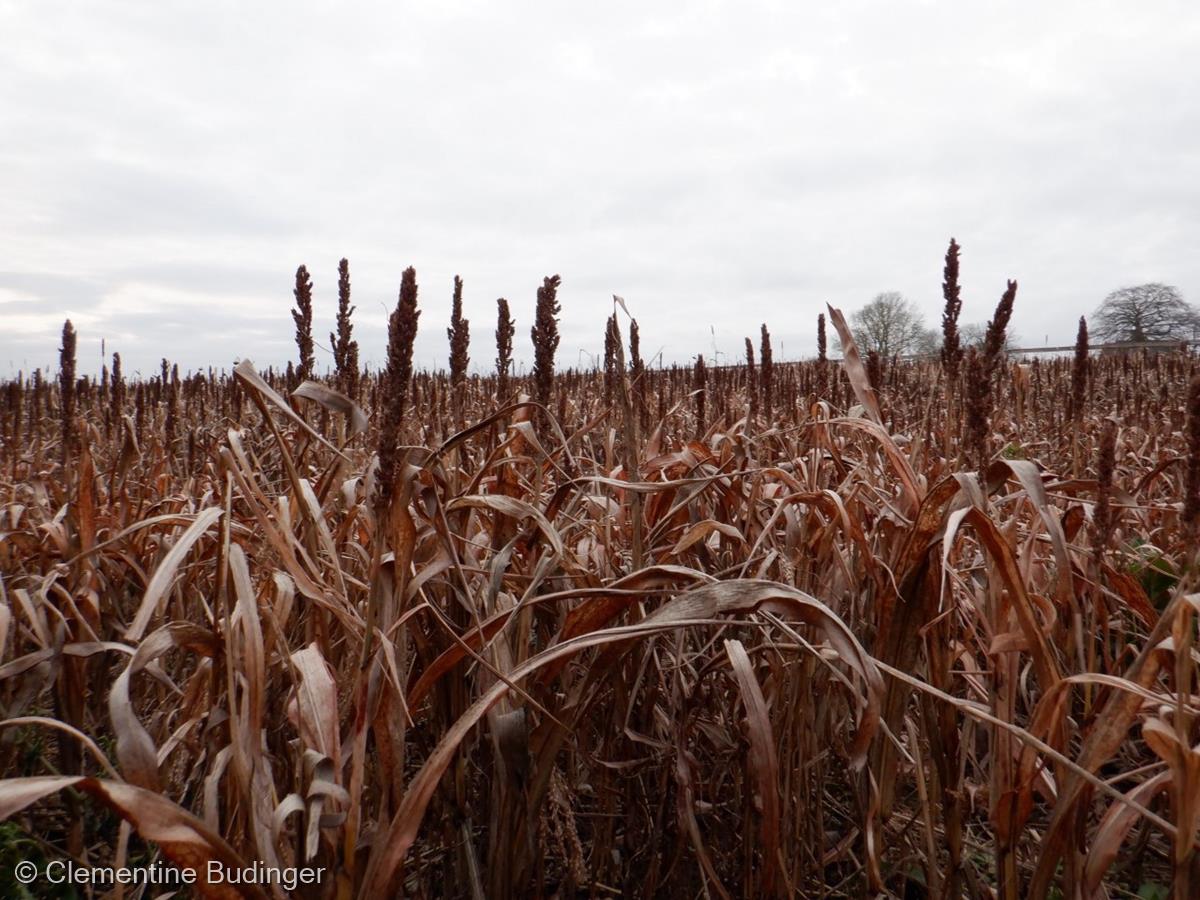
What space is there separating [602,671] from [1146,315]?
124ft

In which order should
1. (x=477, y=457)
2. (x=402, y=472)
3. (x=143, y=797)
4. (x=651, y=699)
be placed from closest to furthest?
(x=143, y=797) → (x=402, y=472) → (x=651, y=699) → (x=477, y=457)

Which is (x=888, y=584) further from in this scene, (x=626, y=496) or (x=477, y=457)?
(x=477, y=457)

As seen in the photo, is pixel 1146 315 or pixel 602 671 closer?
pixel 602 671

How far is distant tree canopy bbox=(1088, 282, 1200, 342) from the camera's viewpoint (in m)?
29.8

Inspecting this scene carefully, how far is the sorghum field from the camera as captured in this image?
1.06 m

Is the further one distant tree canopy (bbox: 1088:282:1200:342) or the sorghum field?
distant tree canopy (bbox: 1088:282:1200:342)

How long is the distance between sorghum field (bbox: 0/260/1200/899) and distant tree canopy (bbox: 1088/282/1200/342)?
33229 mm

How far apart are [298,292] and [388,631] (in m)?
1.48

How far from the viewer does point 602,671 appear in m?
1.35

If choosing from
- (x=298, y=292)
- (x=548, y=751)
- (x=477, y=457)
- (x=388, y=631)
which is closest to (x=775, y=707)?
(x=548, y=751)

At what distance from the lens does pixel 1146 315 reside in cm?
3097

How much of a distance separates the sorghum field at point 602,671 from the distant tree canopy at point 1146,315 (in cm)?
3323

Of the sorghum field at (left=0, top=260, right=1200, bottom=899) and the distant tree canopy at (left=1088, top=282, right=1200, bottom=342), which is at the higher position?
the distant tree canopy at (left=1088, top=282, right=1200, bottom=342)

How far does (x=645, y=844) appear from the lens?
184cm
